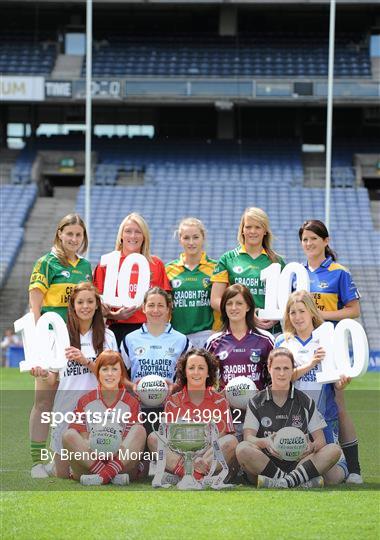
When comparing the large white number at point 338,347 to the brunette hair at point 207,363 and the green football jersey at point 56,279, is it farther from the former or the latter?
the green football jersey at point 56,279

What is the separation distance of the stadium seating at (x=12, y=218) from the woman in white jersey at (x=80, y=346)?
623 inches

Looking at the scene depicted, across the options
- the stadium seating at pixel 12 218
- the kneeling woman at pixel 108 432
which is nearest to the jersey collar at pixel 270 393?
the kneeling woman at pixel 108 432

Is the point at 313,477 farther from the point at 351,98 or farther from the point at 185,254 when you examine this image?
the point at 351,98

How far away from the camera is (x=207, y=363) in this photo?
219 inches

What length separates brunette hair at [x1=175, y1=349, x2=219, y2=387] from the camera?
5.55 m

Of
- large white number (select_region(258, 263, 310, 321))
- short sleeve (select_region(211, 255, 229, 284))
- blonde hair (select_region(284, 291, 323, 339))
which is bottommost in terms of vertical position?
blonde hair (select_region(284, 291, 323, 339))

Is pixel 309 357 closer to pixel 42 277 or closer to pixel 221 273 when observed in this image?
pixel 221 273

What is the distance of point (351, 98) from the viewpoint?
24.7 metres

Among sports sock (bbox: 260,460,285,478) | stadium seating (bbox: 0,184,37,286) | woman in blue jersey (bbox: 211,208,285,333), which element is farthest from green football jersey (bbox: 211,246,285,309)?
stadium seating (bbox: 0,184,37,286)

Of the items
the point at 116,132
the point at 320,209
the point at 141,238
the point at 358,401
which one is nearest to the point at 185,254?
the point at 141,238

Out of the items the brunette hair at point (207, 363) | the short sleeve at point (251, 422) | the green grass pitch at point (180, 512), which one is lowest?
the green grass pitch at point (180, 512)

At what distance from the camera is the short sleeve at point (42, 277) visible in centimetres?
618

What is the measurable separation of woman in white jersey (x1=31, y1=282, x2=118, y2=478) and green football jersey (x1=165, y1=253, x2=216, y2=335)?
2.14 ft

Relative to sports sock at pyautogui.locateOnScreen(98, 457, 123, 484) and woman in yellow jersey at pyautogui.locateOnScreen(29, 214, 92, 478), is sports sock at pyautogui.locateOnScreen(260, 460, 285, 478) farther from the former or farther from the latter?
woman in yellow jersey at pyautogui.locateOnScreen(29, 214, 92, 478)
